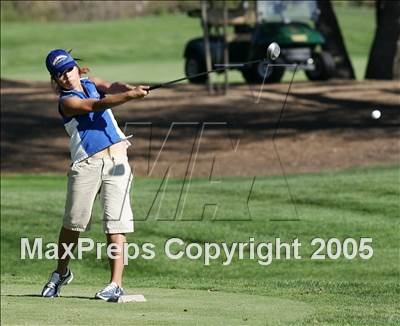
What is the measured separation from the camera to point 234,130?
23.5 meters

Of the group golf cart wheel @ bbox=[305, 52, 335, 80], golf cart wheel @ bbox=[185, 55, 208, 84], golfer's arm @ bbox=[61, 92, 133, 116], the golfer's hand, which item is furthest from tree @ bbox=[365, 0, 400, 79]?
the golfer's hand

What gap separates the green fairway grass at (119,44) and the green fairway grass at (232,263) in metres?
18.4

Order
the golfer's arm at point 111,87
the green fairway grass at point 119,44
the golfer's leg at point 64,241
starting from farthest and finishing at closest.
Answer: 1. the green fairway grass at point 119,44
2. the golfer's leg at point 64,241
3. the golfer's arm at point 111,87

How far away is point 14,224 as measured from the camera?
578 inches

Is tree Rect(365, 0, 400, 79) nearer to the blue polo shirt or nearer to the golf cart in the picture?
the golf cart

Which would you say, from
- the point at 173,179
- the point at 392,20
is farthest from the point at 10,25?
the point at 173,179

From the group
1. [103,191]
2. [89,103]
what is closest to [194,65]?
[103,191]

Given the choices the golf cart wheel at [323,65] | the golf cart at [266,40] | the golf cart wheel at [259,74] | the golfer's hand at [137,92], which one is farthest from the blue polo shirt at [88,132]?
the golf cart wheel at [323,65]

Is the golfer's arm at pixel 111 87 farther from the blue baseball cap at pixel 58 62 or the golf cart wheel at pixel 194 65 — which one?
the golf cart wheel at pixel 194 65

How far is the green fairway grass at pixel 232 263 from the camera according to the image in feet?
25.1

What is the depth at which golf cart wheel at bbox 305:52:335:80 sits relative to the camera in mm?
30188

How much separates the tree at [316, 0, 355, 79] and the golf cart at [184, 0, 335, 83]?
54 cm

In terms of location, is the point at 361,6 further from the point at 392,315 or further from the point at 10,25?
the point at 392,315

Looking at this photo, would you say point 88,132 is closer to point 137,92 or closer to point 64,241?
point 137,92
